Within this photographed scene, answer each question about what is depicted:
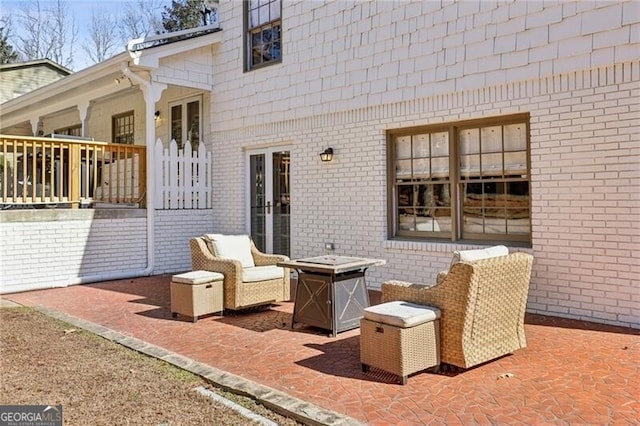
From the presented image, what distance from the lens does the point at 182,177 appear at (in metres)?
10.1

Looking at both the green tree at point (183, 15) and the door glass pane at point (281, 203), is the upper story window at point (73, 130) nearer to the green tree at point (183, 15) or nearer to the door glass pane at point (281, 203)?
the green tree at point (183, 15)

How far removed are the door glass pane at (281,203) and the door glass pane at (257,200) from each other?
0.32 meters

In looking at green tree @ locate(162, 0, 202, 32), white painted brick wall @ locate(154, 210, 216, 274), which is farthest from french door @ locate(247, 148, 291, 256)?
green tree @ locate(162, 0, 202, 32)

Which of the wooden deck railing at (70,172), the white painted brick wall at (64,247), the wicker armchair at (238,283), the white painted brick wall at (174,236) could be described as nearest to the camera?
the wicker armchair at (238,283)

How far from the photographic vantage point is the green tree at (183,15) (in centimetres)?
2323

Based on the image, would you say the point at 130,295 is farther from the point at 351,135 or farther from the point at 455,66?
the point at 455,66

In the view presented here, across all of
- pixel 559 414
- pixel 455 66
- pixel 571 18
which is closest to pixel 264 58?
pixel 455 66

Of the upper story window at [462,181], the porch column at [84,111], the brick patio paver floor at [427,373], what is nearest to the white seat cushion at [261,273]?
the brick patio paver floor at [427,373]

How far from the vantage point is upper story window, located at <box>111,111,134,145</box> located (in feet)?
44.8

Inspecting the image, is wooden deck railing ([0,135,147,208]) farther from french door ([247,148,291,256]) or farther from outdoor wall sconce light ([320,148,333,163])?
outdoor wall sconce light ([320,148,333,163])

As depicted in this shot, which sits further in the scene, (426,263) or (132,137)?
(132,137)

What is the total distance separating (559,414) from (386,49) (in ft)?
18.7

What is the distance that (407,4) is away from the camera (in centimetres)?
732

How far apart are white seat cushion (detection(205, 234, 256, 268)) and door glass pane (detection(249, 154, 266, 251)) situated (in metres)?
2.56
